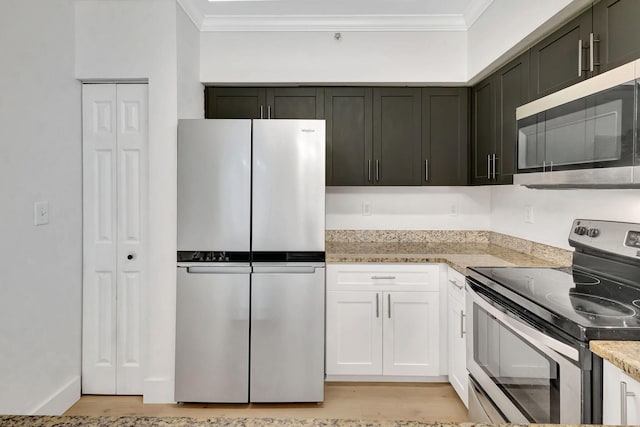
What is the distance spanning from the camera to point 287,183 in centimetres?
249

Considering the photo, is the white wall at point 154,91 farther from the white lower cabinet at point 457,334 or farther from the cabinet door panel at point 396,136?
the white lower cabinet at point 457,334

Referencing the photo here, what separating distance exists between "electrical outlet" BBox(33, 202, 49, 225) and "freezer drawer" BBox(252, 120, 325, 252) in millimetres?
1170

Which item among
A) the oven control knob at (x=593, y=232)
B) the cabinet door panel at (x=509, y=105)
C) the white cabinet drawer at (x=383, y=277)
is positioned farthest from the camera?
the white cabinet drawer at (x=383, y=277)

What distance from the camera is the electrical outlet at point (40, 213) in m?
2.15

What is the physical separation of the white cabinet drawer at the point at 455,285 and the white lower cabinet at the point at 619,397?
122 centimetres

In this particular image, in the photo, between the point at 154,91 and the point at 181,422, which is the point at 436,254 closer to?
the point at 154,91

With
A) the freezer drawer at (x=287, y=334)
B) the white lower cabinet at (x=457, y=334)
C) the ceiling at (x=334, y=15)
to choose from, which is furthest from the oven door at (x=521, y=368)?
the ceiling at (x=334, y=15)

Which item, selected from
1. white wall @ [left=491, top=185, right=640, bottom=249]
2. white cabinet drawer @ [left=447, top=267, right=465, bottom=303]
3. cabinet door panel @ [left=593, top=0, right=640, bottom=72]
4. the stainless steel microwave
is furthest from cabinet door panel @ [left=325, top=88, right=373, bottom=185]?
cabinet door panel @ [left=593, top=0, right=640, bottom=72]

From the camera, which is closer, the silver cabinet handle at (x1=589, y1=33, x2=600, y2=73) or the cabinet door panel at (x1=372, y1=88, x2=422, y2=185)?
the silver cabinet handle at (x1=589, y1=33, x2=600, y2=73)

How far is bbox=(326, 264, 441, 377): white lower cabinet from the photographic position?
106 inches

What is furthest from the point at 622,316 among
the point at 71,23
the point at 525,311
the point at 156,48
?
the point at 71,23

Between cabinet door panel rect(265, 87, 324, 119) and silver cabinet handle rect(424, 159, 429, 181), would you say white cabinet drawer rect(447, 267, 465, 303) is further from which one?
cabinet door panel rect(265, 87, 324, 119)

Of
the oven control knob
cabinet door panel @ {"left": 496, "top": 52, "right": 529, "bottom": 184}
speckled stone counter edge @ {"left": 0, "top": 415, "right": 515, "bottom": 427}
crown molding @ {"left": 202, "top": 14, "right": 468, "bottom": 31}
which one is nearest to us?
speckled stone counter edge @ {"left": 0, "top": 415, "right": 515, "bottom": 427}

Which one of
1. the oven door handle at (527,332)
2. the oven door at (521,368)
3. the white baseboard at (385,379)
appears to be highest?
the oven door handle at (527,332)
